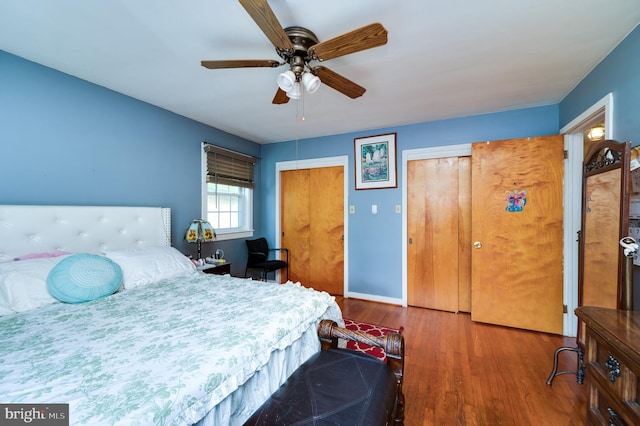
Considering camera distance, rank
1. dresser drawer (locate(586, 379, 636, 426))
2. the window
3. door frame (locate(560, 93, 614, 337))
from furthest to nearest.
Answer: the window → door frame (locate(560, 93, 614, 337)) → dresser drawer (locate(586, 379, 636, 426))

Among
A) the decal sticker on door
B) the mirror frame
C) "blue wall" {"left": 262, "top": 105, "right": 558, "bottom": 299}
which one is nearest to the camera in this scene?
the mirror frame

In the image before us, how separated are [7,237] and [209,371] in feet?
6.74

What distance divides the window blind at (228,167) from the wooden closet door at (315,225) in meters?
0.63

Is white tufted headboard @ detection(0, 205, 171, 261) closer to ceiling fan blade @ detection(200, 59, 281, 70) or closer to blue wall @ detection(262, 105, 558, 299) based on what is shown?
ceiling fan blade @ detection(200, 59, 281, 70)

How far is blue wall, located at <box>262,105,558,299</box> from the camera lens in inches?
115

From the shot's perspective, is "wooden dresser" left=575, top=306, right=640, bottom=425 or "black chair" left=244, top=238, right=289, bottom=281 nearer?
"wooden dresser" left=575, top=306, right=640, bottom=425

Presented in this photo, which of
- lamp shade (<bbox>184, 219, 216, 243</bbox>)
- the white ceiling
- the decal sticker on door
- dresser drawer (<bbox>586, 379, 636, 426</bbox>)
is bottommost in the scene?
dresser drawer (<bbox>586, 379, 636, 426</bbox>)

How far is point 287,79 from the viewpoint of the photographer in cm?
157

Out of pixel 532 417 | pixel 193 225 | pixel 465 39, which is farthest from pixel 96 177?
pixel 532 417

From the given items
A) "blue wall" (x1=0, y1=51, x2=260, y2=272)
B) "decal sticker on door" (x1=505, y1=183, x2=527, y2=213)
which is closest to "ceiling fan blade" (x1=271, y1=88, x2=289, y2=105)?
"blue wall" (x1=0, y1=51, x2=260, y2=272)

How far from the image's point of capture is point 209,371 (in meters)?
0.93

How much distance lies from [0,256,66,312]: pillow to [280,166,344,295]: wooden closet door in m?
2.99
